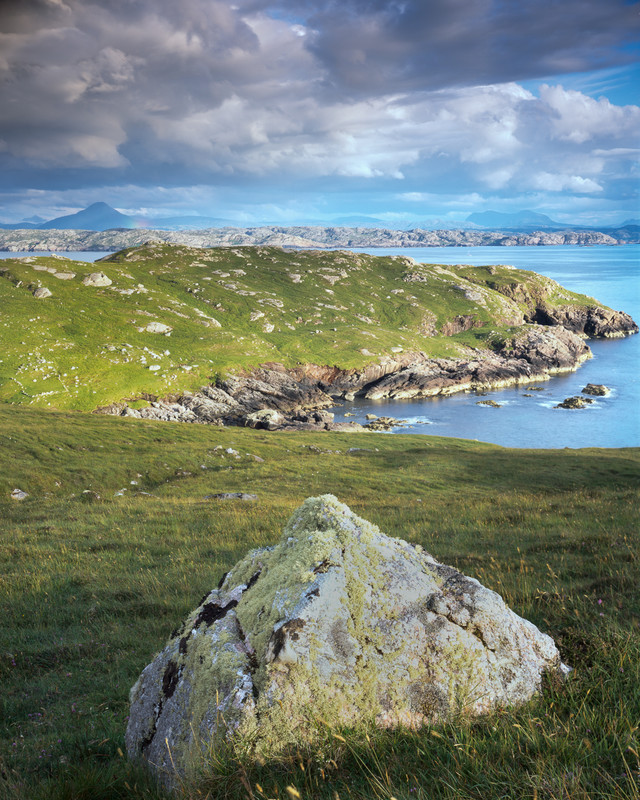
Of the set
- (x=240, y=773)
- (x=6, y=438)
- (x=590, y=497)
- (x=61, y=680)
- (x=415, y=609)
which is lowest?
(x=6, y=438)

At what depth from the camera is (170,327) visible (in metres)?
140

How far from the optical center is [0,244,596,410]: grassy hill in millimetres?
105438

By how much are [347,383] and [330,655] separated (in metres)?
135

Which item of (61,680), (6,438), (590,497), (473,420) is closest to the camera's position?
(61,680)

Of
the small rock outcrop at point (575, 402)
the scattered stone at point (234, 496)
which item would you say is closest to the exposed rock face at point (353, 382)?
the small rock outcrop at point (575, 402)

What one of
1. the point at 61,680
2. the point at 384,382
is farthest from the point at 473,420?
the point at 61,680

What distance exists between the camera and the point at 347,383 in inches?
5472

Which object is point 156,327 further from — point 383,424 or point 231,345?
point 383,424

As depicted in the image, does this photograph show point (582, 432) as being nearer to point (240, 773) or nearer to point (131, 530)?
point (131, 530)

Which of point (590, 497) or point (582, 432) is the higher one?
point (590, 497)

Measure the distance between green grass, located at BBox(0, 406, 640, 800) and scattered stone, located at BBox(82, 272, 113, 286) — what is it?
13722 cm

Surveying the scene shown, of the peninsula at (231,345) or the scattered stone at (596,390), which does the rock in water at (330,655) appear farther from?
the scattered stone at (596,390)

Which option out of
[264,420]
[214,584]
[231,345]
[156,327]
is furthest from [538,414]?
[214,584]

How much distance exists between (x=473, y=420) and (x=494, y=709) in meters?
109
